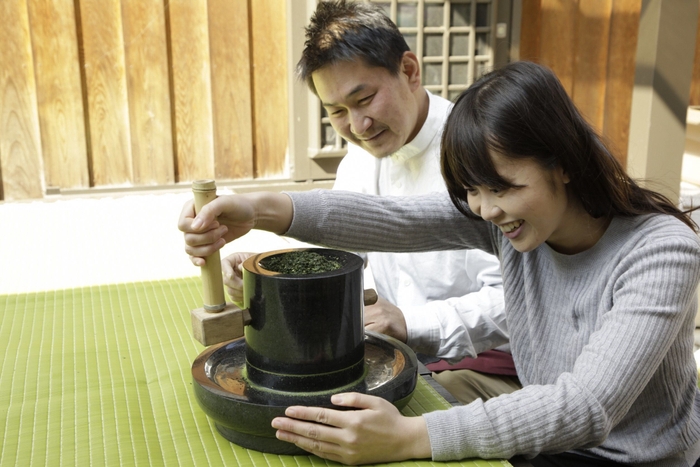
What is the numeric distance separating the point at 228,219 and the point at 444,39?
2771mm

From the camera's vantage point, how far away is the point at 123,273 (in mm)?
1891

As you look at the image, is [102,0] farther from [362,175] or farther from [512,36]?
[512,36]

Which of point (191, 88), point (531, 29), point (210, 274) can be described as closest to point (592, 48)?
point (531, 29)

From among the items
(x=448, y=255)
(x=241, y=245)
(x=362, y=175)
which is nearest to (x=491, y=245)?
(x=448, y=255)

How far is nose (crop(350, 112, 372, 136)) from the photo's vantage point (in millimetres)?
1803

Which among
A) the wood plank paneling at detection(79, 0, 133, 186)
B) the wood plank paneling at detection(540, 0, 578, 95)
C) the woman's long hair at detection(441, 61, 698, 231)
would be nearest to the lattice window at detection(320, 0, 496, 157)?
the wood plank paneling at detection(540, 0, 578, 95)

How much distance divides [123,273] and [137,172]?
1.76 meters

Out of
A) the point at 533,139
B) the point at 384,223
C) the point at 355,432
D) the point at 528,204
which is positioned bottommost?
the point at 355,432

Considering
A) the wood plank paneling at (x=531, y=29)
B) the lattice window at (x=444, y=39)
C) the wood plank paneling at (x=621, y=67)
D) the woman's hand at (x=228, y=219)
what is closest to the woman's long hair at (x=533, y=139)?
the woman's hand at (x=228, y=219)

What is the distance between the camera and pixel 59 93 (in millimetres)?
3289

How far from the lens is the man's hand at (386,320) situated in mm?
1468

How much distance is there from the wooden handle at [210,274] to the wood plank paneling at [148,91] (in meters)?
2.55

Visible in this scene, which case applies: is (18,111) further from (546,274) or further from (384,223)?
(546,274)

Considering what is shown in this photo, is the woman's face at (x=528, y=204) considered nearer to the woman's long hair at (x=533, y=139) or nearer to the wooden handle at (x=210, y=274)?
the woman's long hair at (x=533, y=139)
